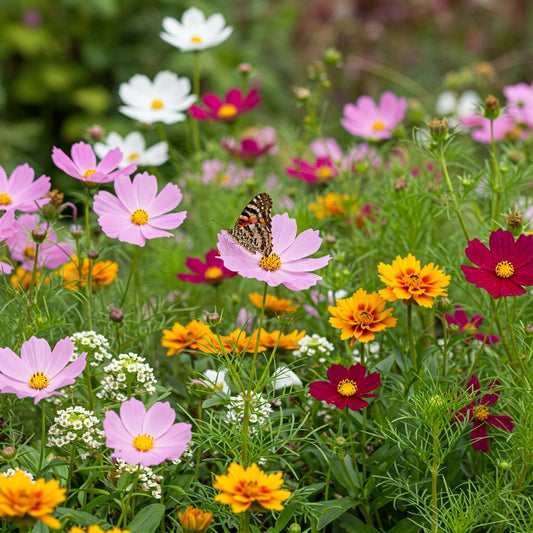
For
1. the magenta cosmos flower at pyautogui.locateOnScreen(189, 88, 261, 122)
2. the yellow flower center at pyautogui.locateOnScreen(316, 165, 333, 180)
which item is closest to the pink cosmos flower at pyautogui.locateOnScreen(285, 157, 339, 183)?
the yellow flower center at pyautogui.locateOnScreen(316, 165, 333, 180)

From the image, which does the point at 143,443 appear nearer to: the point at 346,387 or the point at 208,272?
the point at 346,387

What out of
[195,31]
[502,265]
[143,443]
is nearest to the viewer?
[143,443]

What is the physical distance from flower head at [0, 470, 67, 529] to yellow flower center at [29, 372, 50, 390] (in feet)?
0.53

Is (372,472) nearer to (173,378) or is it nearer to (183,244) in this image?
(173,378)

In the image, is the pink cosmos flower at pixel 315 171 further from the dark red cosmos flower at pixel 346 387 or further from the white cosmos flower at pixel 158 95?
the dark red cosmos flower at pixel 346 387

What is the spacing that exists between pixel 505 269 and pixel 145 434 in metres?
0.44

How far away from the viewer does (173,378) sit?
1.14m

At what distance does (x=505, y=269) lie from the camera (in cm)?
92

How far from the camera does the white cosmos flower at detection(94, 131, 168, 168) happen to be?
153cm

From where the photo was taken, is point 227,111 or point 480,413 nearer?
point 480,413

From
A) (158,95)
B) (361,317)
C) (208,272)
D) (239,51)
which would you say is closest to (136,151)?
(158,95)

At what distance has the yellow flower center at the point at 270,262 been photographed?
37.0 inches

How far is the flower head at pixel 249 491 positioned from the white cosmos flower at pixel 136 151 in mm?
874

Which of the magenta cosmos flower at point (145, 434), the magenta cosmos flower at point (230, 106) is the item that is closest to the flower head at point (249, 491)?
the magenta cosmos flower at point (145, 434)
